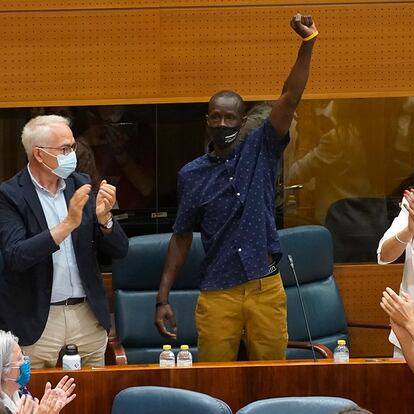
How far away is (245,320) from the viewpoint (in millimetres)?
4914

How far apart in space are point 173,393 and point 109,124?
7.81 ft

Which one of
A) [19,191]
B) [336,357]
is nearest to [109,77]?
[19,191]

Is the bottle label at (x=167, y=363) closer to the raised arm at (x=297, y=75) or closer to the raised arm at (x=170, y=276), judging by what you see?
the raised arm at (x=170, y=276)

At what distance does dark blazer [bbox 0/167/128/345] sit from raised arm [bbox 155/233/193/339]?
31 cm

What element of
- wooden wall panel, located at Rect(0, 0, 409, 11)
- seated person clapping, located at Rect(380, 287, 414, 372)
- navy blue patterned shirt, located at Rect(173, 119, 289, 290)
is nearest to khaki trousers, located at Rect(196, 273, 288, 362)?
navy blue patterned shirt, located at Rect(173, 119, 289, 290)

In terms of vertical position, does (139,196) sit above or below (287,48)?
below

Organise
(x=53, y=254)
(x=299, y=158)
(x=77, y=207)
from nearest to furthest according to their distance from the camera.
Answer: (x=77, y=207) < (x=53, y=254) < (x=299, y=158)

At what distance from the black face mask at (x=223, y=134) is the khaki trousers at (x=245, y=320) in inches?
24.2

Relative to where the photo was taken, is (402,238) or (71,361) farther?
(402,238)

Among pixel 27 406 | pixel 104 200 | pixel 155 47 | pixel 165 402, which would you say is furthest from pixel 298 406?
pixel 155 47

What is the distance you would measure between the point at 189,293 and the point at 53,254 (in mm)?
1252

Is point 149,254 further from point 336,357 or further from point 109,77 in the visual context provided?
point 336,357

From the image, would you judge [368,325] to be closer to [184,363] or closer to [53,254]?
[184,363]

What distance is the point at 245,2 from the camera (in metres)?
5.97
